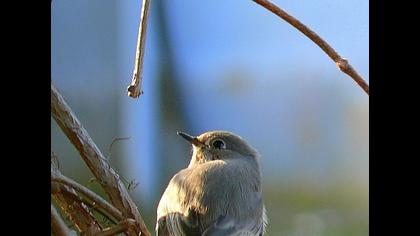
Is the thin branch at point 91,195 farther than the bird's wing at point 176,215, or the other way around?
the bird's wing at point 176,215

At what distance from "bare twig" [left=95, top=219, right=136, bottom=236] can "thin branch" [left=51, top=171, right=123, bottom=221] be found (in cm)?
4

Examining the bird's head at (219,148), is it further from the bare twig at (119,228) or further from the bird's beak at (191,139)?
the bare twig at (119,228)

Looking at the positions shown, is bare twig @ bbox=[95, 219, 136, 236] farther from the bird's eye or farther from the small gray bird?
the bird's eye

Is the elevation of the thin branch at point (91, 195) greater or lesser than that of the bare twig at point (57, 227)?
greater

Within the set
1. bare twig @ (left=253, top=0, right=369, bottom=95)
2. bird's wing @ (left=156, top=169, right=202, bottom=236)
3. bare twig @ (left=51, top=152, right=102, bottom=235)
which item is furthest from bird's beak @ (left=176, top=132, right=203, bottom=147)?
bare twig @ (left=253, top=0, right=369, bottom=95)

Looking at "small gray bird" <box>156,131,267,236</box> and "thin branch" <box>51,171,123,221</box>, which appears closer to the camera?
"thin branch" <box>51,171,123,221</box>

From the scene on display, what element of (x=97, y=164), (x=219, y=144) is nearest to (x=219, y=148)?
(x=219, y=144)

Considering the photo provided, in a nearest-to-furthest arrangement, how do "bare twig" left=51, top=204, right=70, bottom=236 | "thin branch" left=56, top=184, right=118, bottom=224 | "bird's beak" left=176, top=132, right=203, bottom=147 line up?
"bare twig" left=51, top=204, right=70, bottom=236, "thin branch" left=56, top=184, right=118, bottom=224, "bird's beak" left=176, top=132, right=203, bottom=147

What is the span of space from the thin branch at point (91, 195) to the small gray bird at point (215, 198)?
147mm

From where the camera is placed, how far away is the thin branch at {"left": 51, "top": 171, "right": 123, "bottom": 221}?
1248mm

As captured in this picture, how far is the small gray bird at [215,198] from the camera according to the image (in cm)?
138

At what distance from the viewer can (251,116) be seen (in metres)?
1.69

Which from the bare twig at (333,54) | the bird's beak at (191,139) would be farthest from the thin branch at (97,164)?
the bare twig at (333,54)

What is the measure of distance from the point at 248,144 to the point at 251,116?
0.33ft
